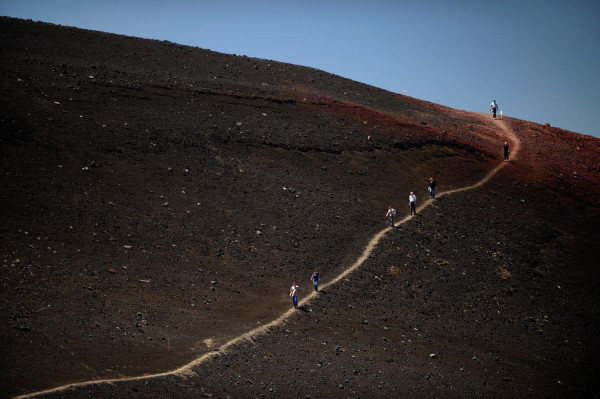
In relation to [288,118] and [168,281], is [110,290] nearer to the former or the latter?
[168,281]

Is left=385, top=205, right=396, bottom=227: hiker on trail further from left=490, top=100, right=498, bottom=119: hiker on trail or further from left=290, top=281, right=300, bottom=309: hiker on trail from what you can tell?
left=490, top=100, right=498, bottom=119: hiker on trail

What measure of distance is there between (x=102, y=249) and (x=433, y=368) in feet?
56.3

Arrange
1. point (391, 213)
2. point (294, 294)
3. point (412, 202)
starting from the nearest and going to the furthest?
point (294, 294)
point (391, 213)
point (412, 202)

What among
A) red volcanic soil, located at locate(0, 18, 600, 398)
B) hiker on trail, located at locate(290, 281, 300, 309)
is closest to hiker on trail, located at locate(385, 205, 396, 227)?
red volcanic soil, located at locate(0, 18, 600, 398)

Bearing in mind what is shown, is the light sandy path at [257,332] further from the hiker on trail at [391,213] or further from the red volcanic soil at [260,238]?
the hiker on trail at [391,213]

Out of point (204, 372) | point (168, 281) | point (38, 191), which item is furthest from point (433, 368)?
point (38, 191)

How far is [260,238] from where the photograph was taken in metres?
37.1

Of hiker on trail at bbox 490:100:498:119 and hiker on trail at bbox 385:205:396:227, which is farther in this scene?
hiker on trail at bbox 490:100:498:119

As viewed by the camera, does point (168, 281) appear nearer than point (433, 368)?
No

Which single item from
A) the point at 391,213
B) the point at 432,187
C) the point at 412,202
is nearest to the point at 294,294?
the point at 391,213

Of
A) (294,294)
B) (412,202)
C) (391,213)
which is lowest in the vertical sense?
(294,294)

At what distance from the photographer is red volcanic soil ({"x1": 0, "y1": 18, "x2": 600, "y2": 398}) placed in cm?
2703

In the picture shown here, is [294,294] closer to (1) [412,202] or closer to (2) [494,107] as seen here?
(1) [412,202]

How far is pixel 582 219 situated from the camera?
46.0 meters
